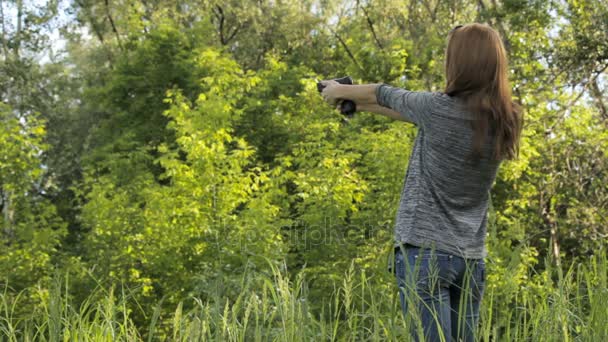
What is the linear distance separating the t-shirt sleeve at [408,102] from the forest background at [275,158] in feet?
2.17

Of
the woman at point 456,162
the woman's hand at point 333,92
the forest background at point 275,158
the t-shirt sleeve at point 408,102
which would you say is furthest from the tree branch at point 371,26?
the woman at point 456,162

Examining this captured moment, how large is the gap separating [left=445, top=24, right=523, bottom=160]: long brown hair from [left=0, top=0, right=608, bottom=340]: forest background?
1.73 feet

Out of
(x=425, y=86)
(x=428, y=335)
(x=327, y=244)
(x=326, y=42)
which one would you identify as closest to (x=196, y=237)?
(x=327, y=244)

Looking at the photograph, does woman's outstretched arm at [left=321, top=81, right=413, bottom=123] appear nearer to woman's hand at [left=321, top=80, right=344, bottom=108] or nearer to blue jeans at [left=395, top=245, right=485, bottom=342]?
woman's hand at [left=321, top=80, right=344, bottom=108]

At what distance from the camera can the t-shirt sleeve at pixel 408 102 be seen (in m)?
1.94

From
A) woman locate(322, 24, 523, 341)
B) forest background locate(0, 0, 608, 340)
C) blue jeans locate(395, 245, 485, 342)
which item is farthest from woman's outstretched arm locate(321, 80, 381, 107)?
forest background locate(0, 0, 608, 340)

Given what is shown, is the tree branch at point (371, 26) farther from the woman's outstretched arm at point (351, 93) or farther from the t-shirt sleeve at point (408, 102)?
the t-shirt sleeve at point (408, 102)

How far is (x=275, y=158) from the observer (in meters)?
10.5

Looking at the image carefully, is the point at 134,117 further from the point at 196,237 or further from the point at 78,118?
the point at 196,237

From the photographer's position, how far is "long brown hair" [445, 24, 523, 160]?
1879mm

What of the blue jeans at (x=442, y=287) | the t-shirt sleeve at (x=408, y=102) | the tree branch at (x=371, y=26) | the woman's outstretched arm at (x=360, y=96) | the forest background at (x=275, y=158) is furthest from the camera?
the tree branch at (x=371, y=26)

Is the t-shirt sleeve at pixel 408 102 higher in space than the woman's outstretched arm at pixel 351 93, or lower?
lower

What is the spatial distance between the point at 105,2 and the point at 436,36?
8.10 metres

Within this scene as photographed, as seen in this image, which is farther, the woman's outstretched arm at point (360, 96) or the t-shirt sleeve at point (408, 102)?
the woman's outstretched arm at point (360, 96)
